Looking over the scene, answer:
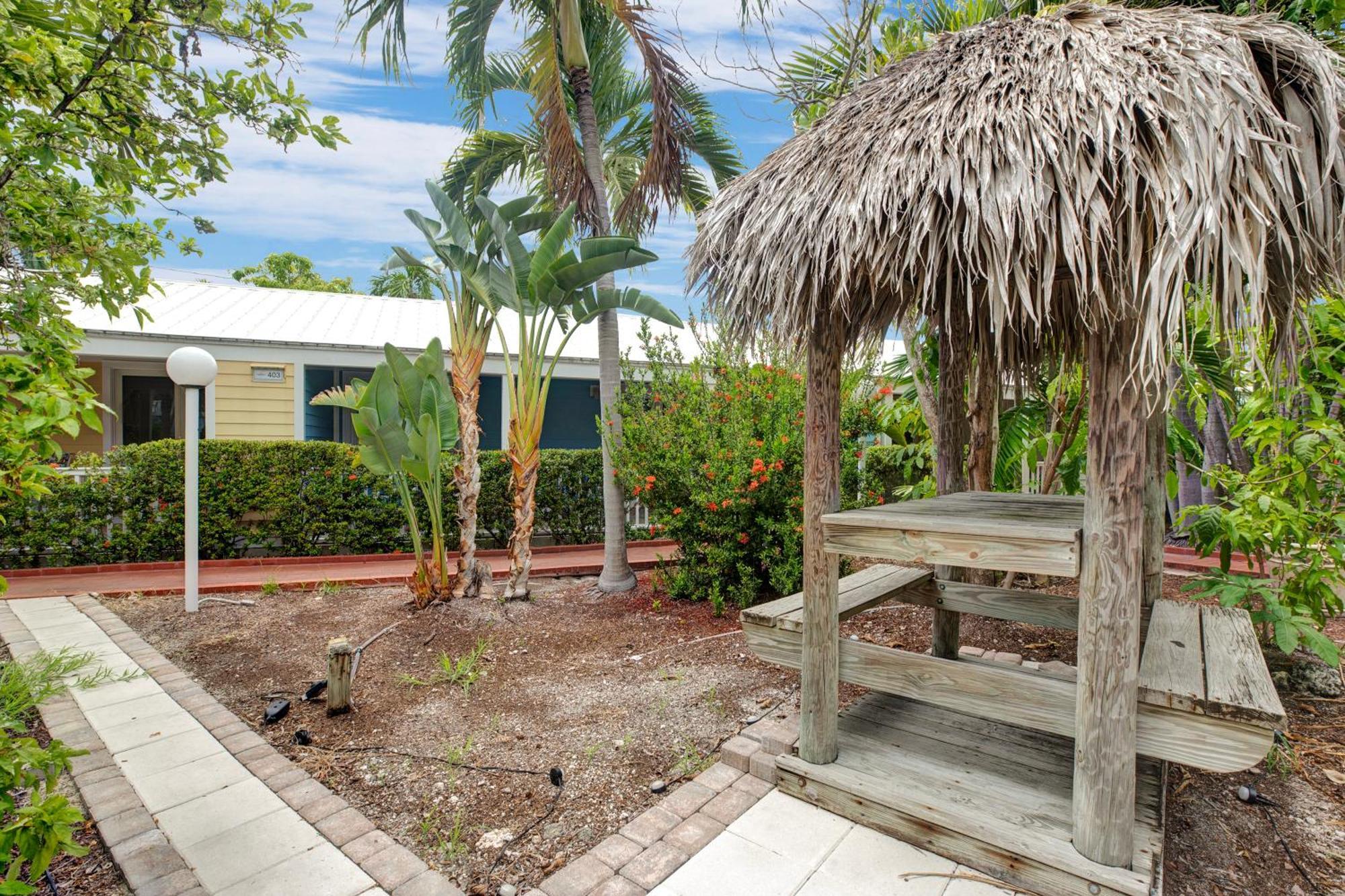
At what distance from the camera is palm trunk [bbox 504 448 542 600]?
6.30m

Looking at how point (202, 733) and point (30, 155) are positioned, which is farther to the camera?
point (202, 733)

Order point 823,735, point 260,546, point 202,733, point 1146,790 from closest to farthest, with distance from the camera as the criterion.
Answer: point 1146,790 → point 823,735 → point 202,733 → point 260,546

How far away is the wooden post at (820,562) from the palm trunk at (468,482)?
3.89 m

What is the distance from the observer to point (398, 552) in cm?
863

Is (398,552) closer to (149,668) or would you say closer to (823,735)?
(149,668)

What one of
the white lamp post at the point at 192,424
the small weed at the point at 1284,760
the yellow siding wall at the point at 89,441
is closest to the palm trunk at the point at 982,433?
the small weed at the point at 1284,760

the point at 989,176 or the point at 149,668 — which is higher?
the point at 989,176

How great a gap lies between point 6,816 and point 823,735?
351 centimetres

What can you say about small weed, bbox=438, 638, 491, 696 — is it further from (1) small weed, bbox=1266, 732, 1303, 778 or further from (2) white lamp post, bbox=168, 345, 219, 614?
(1) small weed, bbox=1266, 732, 1303, 778

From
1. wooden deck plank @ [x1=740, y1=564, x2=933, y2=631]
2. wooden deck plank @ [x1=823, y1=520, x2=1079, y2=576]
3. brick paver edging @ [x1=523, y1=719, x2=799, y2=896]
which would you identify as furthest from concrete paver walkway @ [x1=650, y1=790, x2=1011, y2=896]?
wooden deck plank @ [x1=823, y1=520, x2=1079, y2=576]

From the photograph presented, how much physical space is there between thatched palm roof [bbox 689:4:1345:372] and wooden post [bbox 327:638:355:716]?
316cm

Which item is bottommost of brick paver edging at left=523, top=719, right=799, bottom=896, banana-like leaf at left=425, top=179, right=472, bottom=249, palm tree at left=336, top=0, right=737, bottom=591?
brick paver edging at left=523, top=719, right=799, bottom=896

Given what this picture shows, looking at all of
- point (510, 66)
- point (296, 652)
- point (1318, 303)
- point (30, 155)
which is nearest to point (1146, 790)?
point (1318, 303)

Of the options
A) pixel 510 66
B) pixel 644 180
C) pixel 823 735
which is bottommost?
Answer: pixel 823 735
